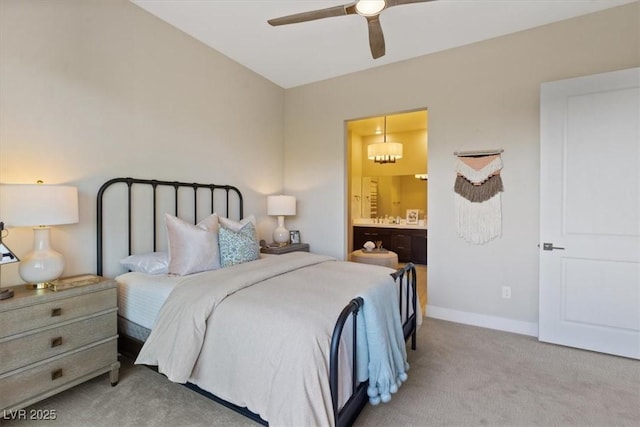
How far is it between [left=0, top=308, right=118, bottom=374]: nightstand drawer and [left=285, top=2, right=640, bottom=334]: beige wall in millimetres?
3095

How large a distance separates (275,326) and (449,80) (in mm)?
3232

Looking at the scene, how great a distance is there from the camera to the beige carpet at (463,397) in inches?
72.5

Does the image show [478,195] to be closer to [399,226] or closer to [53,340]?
[399,226]

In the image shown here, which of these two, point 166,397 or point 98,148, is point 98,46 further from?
point 166,397

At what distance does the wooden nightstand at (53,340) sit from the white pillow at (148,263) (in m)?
0.35

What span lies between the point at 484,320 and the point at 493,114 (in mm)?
2142

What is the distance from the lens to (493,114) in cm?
322

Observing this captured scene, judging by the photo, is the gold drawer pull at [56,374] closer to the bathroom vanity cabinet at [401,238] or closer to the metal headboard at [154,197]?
the metal headboard at [154,197]

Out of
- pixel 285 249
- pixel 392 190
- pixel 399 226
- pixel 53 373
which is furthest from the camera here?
pixel 392 190

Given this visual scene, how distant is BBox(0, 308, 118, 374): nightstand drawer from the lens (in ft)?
5.54

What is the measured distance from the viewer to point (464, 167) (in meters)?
3.36

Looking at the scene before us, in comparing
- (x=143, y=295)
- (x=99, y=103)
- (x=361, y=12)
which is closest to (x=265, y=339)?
(x=143, y=295)

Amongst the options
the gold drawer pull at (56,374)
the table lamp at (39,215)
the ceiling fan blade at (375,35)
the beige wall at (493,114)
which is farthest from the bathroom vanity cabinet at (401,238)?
the gold drawer pull at (56,374)

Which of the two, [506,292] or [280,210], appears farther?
[280,210]
